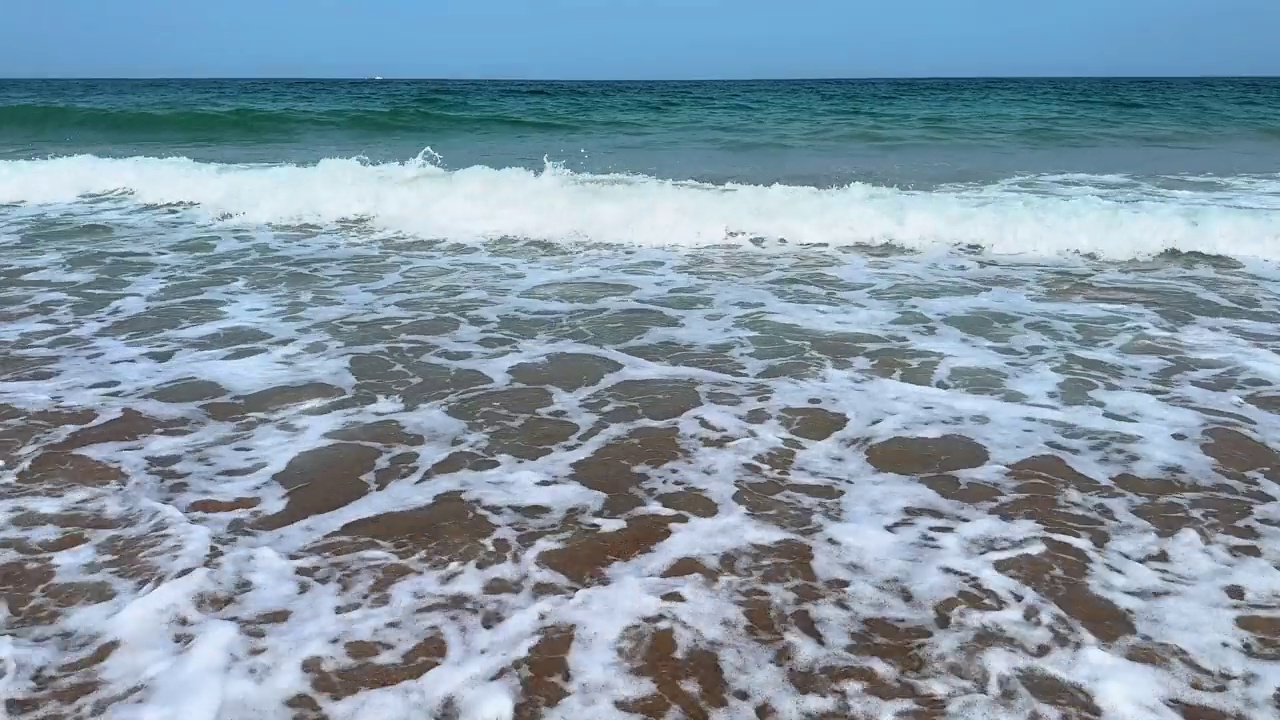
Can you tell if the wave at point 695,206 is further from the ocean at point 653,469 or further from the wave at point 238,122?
the wave at point 238,122

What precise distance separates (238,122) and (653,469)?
19.7m

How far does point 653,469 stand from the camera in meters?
3.73

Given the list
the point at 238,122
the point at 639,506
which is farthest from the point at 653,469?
the point at 238,122

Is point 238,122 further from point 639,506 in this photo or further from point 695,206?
point 639,506

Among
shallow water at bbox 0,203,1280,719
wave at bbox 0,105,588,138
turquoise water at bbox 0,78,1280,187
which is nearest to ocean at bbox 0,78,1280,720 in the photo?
shallow water at bbox 0,203,1280,719

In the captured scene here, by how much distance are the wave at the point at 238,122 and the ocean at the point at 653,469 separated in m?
12.0

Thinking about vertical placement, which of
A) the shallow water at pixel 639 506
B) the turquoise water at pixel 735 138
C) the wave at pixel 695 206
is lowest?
the shallow water at pixel 639 506

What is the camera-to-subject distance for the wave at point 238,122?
65.3 ft

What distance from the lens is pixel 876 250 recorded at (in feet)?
27.0

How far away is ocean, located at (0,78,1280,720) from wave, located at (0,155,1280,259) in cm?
10

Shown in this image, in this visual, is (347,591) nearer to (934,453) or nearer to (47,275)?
(934,453)

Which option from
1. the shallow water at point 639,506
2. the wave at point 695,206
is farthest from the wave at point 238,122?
the shallow water at point 639,506

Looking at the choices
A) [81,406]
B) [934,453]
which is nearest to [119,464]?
[81,406]

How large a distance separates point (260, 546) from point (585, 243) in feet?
19.2
